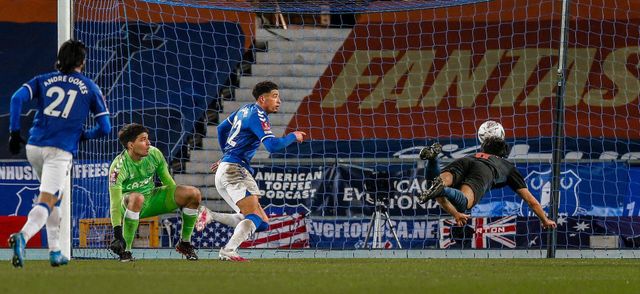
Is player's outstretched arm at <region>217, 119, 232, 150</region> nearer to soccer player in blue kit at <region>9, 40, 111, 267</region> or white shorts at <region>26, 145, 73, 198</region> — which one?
soccer player in blue kit at <region>9, 40, 111, 267</region>

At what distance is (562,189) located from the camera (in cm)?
1738

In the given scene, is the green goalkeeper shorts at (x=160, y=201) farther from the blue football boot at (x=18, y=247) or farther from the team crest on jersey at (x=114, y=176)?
the blue football boot at (x=18, y=247)

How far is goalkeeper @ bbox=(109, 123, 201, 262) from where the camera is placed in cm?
1250

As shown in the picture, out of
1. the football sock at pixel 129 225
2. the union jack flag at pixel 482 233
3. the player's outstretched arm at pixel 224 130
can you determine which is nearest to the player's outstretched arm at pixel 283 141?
the player's outstretched arm at pixel 224 130

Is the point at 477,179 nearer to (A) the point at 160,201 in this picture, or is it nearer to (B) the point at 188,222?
(B) the point at 188,222

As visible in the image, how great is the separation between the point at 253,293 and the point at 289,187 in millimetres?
10473

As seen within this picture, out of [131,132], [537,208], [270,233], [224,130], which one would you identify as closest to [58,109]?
[131,132]

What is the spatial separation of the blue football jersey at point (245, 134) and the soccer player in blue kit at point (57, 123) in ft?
7.21

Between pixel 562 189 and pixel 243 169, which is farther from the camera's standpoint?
pixel 562 189

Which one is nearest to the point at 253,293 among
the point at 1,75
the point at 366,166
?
the point at 366,166

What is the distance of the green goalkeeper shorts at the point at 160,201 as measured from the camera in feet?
41.5

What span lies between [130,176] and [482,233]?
20.4 ft

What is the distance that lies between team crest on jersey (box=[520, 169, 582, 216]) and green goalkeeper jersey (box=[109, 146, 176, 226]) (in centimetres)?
632

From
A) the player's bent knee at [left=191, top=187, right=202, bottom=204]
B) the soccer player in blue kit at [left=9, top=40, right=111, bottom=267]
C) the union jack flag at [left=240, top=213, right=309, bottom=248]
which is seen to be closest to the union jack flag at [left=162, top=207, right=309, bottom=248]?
the union jack flag at [left=240, top=213, right=309, bottom=248]
